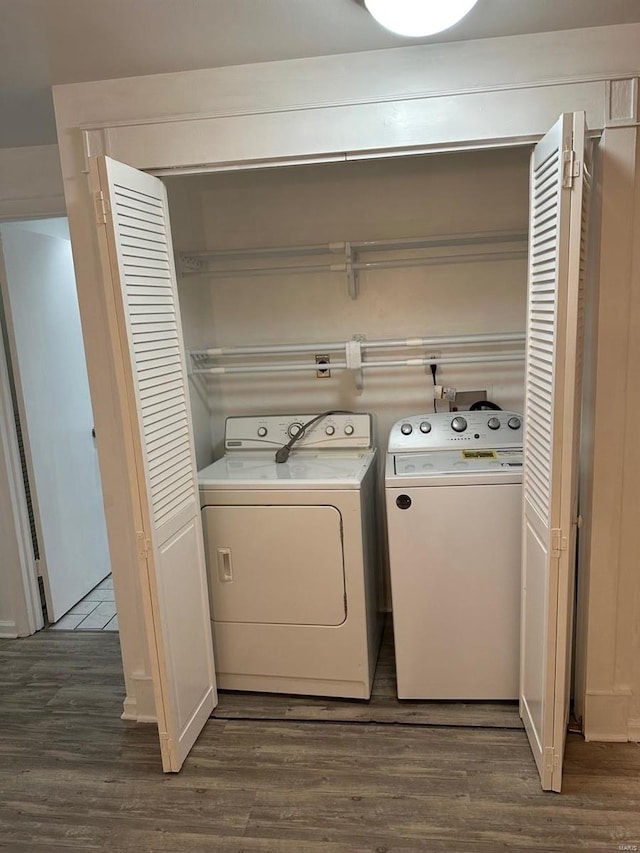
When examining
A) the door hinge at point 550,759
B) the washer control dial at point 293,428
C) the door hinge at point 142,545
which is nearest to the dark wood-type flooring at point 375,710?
the door hinge at point 550,759

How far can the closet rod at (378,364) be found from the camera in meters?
2.73

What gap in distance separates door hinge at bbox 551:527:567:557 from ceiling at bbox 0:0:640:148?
4.71ft

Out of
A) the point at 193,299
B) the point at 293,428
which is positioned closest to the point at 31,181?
the point at 193,299

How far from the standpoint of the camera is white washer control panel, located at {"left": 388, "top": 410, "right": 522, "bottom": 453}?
8.48ft

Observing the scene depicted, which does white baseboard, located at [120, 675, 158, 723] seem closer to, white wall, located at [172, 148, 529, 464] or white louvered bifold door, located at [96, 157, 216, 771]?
white louvered bifold door, located at [96, 157, 216, 771]

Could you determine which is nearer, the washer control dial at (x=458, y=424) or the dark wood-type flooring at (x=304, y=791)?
the dark wood-type flooring at (x=304, y=791)

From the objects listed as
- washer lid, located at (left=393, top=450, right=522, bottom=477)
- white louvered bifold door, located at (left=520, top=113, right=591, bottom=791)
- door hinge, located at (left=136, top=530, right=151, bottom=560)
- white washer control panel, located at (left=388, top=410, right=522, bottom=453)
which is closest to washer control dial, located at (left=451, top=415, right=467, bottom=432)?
white washer control panel, located at (left=388, top=410, right=522, bottom=453)

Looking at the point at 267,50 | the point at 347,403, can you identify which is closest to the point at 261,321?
the point at 347,403

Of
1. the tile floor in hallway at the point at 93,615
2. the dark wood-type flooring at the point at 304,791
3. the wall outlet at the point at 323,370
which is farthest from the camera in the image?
the tile floor in hallway at the point at 93,615

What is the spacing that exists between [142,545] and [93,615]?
1662 mm

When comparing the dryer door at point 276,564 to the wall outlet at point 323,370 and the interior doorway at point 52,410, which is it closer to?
the wall outlet at point 323,370

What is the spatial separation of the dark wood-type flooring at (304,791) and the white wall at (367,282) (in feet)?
4.47

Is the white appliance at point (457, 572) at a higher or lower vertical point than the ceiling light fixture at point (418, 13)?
lower

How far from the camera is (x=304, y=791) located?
6.71 feet
